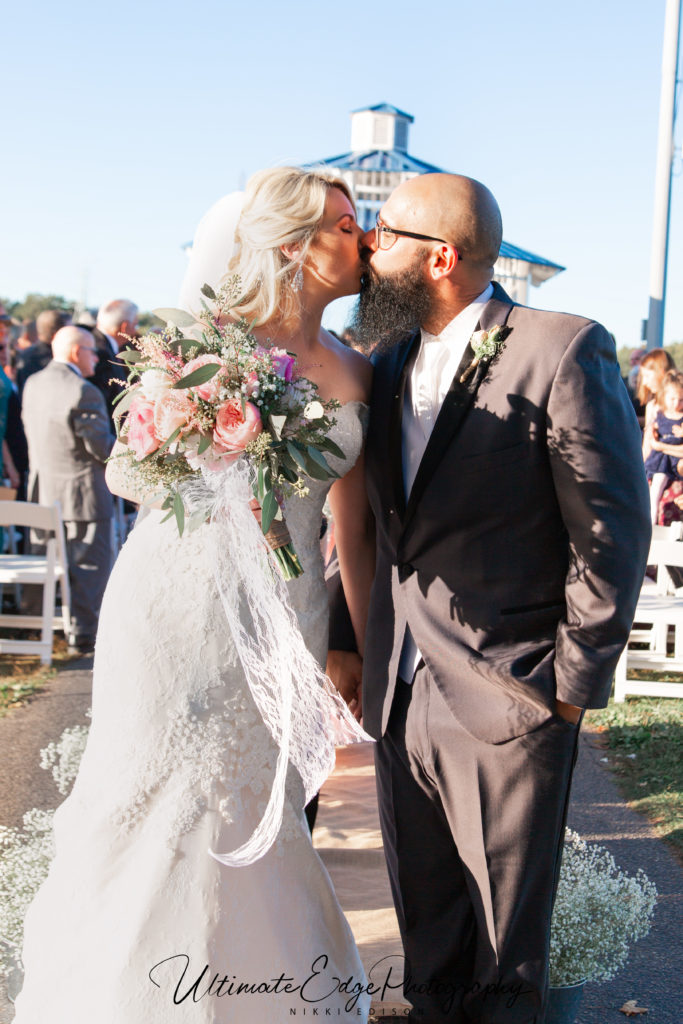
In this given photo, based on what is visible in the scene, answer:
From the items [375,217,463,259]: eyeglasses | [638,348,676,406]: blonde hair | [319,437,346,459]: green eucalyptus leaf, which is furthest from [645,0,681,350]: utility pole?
[319,437,346,459]: green eucalyptus leaf

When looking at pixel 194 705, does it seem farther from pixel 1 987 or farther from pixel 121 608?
pixel 1 987

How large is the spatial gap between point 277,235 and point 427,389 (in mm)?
621

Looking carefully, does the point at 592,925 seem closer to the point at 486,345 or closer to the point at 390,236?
the point at 486,345

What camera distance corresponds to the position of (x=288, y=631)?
105 inches

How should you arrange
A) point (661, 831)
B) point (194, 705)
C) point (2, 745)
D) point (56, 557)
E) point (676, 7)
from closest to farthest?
point (194, 705) < point (661, 831) < point (2, 745) < point (56, 557) < point (676, 7)

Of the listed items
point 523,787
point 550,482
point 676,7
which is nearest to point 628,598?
point 550,482

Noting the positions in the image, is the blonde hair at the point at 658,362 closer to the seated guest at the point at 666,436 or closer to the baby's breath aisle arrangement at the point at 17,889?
the seated guest at the point at 666,436

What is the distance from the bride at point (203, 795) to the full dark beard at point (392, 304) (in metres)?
0.09

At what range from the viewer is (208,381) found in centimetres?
236

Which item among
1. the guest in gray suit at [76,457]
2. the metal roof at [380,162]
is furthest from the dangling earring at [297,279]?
the metal roof at [380,162]

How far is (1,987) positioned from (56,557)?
4813 mm

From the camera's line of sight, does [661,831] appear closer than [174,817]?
No

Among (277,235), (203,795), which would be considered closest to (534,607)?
(203,795)
